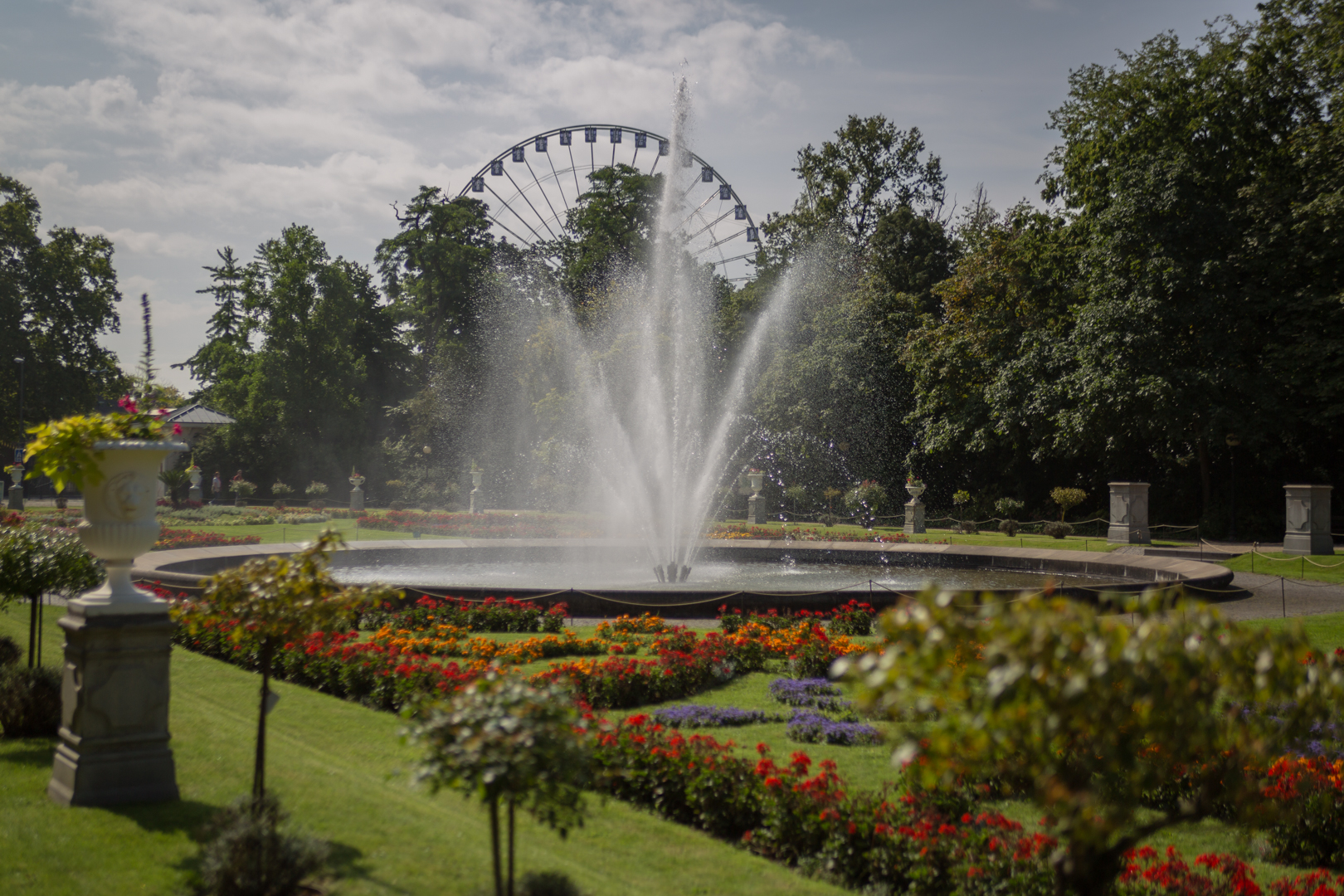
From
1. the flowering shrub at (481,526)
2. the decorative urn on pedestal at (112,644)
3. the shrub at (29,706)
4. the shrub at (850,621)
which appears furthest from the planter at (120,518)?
the flowering shrub at (481,526)

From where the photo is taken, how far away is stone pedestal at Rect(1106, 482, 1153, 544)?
2305cm

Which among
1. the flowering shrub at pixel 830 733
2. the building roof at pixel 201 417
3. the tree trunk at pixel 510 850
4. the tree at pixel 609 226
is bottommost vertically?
the flowering shrub at pixel 830 733

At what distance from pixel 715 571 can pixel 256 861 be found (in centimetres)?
1373

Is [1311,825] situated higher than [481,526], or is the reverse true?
[481,526]

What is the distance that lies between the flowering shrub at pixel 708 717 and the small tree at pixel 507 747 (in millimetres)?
4034

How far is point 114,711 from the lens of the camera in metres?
4.84

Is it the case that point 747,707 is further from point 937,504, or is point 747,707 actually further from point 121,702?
point 937,504

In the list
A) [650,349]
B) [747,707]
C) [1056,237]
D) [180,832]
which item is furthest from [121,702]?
[1056,237]

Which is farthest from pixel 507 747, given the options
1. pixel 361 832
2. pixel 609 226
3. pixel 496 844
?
pixel 609 226

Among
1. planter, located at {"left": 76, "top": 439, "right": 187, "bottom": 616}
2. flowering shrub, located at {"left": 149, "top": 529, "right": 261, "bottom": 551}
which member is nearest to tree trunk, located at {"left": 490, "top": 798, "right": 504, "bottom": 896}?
planter, located at {"left": 76, "top": 439, "right": 187, "bottom": 616}

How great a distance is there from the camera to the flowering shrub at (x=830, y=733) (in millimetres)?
6875

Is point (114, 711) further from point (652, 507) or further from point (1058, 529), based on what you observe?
point (1058, 529)

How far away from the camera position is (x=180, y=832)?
4.44 m

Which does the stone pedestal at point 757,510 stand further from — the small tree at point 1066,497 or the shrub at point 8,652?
the shrub at point 8,652
